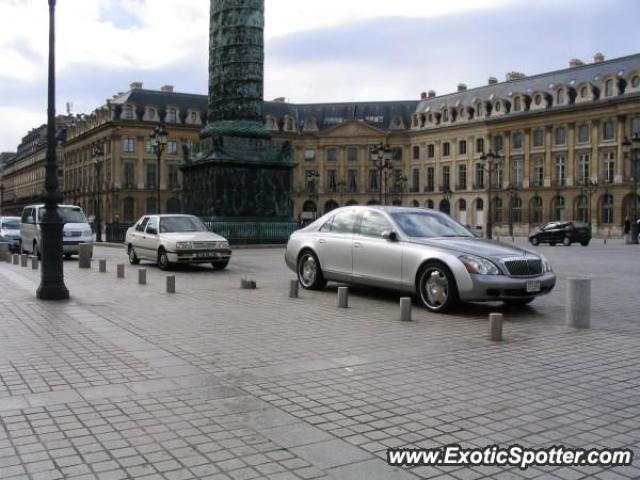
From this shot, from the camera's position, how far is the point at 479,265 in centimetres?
1091

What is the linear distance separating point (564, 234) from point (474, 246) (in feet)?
112

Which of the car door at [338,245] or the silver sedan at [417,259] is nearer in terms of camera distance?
the silver sedan at [417,259]

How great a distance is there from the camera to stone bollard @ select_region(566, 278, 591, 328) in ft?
32.1

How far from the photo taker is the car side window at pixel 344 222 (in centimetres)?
1381

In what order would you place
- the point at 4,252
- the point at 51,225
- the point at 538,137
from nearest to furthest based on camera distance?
the point at 51,225 < the point at 4,252 < the point at 538,137

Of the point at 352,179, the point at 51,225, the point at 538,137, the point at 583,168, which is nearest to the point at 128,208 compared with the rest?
the point at 352,179

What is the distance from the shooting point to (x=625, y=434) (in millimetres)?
5078

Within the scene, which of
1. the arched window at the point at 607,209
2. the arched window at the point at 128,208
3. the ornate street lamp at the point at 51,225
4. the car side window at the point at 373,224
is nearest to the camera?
the ornate street lamp at the point at 51,225

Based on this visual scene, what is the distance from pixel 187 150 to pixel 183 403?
2900 centimetres

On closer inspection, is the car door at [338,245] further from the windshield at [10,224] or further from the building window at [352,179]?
the building window at [352,179]

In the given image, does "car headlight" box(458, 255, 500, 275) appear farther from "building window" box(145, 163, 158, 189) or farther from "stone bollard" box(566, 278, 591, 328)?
"building window" box(145, 163, 158, 189)

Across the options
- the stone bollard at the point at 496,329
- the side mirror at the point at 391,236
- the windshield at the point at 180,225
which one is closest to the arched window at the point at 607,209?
the windshield at the point at 180,225

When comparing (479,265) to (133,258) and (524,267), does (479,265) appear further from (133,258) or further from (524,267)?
(133,258)

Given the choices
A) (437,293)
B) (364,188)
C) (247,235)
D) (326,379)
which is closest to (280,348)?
(326,379)
